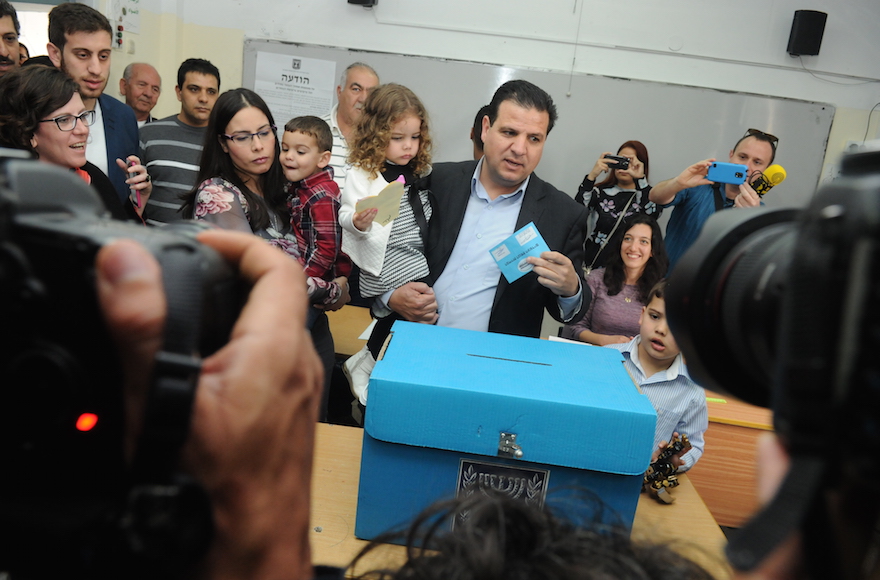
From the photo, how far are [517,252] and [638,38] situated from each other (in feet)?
10.6

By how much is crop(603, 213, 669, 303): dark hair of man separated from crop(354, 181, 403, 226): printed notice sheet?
1350mm

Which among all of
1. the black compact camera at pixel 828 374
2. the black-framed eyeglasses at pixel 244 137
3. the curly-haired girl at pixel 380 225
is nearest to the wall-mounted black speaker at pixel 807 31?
the curly-haired girl at pixel 380 225

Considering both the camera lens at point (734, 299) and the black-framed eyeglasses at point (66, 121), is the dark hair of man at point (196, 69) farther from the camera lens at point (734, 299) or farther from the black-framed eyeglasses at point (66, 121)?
the camera lens at point (734, 299)

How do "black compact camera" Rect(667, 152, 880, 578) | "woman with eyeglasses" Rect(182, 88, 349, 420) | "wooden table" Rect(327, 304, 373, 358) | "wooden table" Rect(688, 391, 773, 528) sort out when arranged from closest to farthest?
"black compact camera" Rect(667, 152, 880, 578) → "woman with eyeglasses" Rect(182, 88, 349, 420) → "wooden table" Rect(688, 391, 773, 528) → "wooden table" Rect(327, 304, 373, 358)

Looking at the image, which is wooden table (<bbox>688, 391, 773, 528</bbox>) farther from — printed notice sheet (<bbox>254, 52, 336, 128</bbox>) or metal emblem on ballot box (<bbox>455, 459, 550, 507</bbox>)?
printed notice sheet (<bbox>254, 52, 336, 128</bbox>)

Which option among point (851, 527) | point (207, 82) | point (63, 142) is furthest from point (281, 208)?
point (851, 527)

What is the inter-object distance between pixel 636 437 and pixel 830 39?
4393mm

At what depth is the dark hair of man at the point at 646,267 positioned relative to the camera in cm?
273

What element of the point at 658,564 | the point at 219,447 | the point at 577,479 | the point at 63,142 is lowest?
the point at 577,479

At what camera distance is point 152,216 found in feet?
7.89

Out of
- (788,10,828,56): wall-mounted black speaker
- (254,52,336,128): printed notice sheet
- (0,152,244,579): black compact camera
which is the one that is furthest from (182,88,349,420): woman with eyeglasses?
(788,10,828,56): wall-mounted black speaker

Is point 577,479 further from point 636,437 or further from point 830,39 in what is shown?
point 830,39

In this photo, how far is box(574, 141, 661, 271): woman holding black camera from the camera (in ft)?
11.8

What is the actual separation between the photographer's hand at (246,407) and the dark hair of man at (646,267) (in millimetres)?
2427
